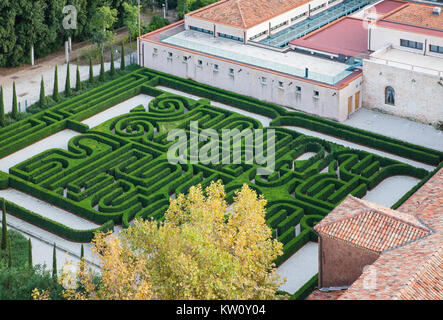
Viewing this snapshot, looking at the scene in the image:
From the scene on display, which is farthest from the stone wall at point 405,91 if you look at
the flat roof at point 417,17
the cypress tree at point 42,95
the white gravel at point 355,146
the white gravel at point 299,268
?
the cypress tree at point 42,95

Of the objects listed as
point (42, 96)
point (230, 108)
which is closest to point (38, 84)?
point (42, 96)

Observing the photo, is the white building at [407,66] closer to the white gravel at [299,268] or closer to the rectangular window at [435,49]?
the rectangular window at [435,49]

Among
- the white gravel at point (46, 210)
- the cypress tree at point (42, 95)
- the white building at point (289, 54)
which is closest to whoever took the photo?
the white gravel at point (46, 210)

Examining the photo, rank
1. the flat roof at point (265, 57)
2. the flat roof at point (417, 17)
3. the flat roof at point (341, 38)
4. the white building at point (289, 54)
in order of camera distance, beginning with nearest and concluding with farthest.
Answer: the white building at point (289, 54)
the flat roof at point (265, 57)
the flat roof at point (417, 17)
the flat roof at point (341, 38)

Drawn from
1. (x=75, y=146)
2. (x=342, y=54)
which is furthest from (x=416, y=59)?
(x=75, y=146)

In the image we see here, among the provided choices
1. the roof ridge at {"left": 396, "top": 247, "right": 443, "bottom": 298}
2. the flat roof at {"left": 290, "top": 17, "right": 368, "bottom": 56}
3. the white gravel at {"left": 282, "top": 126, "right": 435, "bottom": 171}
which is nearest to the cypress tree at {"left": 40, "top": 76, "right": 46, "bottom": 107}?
the white gravel at {"left": 282, "top": 126, "right": 435, "bottom": 171}

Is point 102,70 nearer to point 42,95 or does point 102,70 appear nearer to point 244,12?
point 42,95

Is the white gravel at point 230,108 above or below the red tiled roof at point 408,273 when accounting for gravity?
below
